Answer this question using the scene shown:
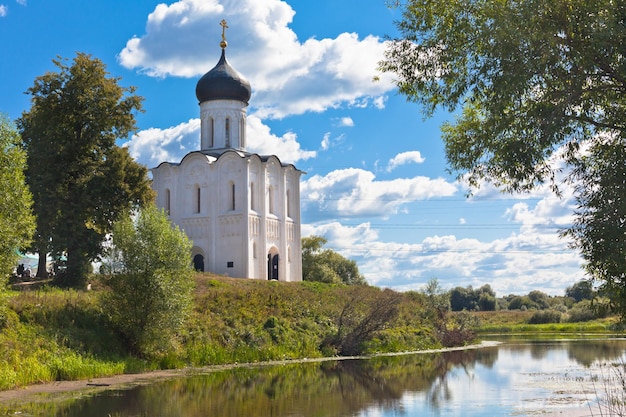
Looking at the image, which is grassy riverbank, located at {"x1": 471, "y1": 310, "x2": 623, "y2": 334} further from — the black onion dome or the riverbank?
the riverbank

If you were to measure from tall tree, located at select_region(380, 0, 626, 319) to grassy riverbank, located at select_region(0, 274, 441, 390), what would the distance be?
13773mm

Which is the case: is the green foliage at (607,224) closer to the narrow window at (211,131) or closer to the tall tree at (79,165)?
the tall tree at (79,165)

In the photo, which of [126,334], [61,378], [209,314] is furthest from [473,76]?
[209,314]

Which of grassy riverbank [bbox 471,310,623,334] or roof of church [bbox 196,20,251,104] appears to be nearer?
roof of church [bbox 196,20,251,104]

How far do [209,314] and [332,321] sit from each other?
7311 mm

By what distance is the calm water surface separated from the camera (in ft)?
53.8

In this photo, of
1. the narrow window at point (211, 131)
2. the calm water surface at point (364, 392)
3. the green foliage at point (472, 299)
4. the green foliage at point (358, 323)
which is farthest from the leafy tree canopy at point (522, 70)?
the green foliage at point (472, 299)

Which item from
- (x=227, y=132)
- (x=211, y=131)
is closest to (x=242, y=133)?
(x=227, y=132)

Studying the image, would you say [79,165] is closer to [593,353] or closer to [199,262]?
[199,262]

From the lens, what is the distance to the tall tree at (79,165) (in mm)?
30953

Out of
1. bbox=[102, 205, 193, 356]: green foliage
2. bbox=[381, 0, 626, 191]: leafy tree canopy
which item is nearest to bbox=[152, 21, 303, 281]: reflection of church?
bbox=[102, 205, 193, 356]: green foliage

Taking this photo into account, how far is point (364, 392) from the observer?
66.8 feet

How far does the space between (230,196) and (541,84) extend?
37342 mm

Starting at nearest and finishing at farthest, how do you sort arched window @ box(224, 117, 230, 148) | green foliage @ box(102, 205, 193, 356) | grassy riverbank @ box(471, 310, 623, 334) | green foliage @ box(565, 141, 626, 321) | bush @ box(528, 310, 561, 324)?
green foliage @ box(565, 141, 626, 321)
green foliage @ box(102, 205, 193, 356)
arched window @ box(224, 117, 230, 148)
grassy riverbank @ box(471, 310, 623, 334)
bush @ box(528, 310, 561, 324)
